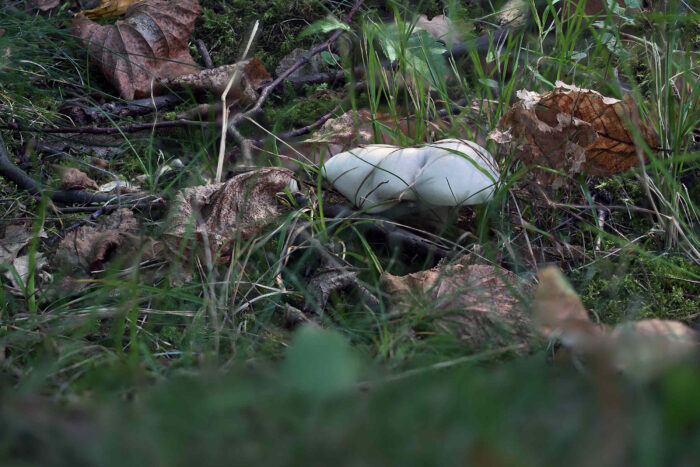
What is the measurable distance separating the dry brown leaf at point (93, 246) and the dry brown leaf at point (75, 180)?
0.34 meters

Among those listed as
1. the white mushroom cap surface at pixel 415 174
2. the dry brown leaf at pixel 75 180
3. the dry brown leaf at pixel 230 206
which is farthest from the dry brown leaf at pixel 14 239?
the white mushroom cap surface at pixel 415 174

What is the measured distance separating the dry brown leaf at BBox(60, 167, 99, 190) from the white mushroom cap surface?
3.15ft

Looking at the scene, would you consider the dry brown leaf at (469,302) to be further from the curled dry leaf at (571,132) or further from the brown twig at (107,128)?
the brown twig at (107,128)

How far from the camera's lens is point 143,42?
2.93 m

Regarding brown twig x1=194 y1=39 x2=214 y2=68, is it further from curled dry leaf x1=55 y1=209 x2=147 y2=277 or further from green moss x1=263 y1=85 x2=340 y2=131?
curled dry leaf x1=55 y1=209 x2=147 y2=277

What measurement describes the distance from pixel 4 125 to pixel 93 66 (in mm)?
719

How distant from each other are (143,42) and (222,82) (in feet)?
1.78

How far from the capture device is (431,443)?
17.8 inches

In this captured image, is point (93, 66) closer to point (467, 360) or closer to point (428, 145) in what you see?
point (428, 145)

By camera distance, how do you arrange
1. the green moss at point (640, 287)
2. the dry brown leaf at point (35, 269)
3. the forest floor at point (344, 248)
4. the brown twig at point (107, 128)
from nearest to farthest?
the forest floor at point (344, 248) < the green moss at point (640, 287) < the dry brown leaf at point (35, 269) < the brown twig at point (107, 128)

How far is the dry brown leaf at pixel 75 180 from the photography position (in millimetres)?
2135

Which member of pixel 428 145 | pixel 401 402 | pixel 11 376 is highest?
pixel 401 402

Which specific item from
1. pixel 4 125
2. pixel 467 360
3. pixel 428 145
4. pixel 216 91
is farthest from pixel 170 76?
pixel 467 360

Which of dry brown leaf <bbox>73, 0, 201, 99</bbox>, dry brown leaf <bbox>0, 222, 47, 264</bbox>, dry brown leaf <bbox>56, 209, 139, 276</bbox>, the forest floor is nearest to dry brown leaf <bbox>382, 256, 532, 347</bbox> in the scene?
the forest floor
